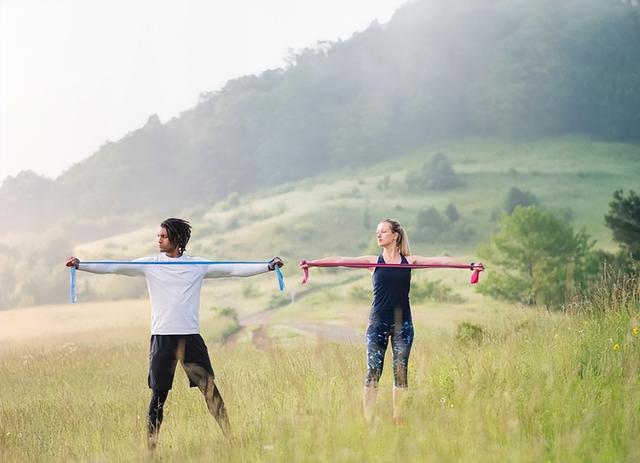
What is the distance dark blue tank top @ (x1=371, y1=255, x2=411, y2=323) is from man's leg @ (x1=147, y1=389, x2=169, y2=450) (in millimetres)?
2015

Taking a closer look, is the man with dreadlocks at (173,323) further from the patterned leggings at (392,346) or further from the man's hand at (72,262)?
the patterned leggings at (392,346)

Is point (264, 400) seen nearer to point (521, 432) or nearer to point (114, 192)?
point (521, 432)

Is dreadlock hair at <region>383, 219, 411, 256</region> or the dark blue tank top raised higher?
dreadlock hair at <region>383, 219, 411, 256</region>

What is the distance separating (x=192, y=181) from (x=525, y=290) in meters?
76.7

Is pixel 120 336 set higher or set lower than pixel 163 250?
lower

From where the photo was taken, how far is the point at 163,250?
7582 mm

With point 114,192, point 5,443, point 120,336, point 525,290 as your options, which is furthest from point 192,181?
point 5,443

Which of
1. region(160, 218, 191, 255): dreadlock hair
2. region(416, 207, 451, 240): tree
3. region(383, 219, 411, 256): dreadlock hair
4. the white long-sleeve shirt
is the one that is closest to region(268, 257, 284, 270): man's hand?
the white long-sleeve shirt

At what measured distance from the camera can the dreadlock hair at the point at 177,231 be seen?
24.6 feet

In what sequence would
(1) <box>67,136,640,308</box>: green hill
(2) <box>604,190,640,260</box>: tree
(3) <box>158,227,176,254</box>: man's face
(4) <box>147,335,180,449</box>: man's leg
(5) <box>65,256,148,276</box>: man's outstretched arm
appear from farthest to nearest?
(1) <box>67,136,640,308</box>: green hill < (2) <box>604,190,640,260</box>: tree < (5) <box>65,256,148,276</box>: man's outstretched arm < (3) <box>158,227,176,254</box>: man's face < (4) <box>147,335,180,449</box>: man's leg

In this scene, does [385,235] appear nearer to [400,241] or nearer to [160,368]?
[400,241]

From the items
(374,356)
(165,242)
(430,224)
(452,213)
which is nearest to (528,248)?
(430,224)

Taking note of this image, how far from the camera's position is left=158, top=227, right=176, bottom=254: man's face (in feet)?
24.6

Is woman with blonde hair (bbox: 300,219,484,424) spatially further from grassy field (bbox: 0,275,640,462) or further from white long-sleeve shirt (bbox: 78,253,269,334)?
white long-sleeve shirt (bbox: 78,253,269,334)
